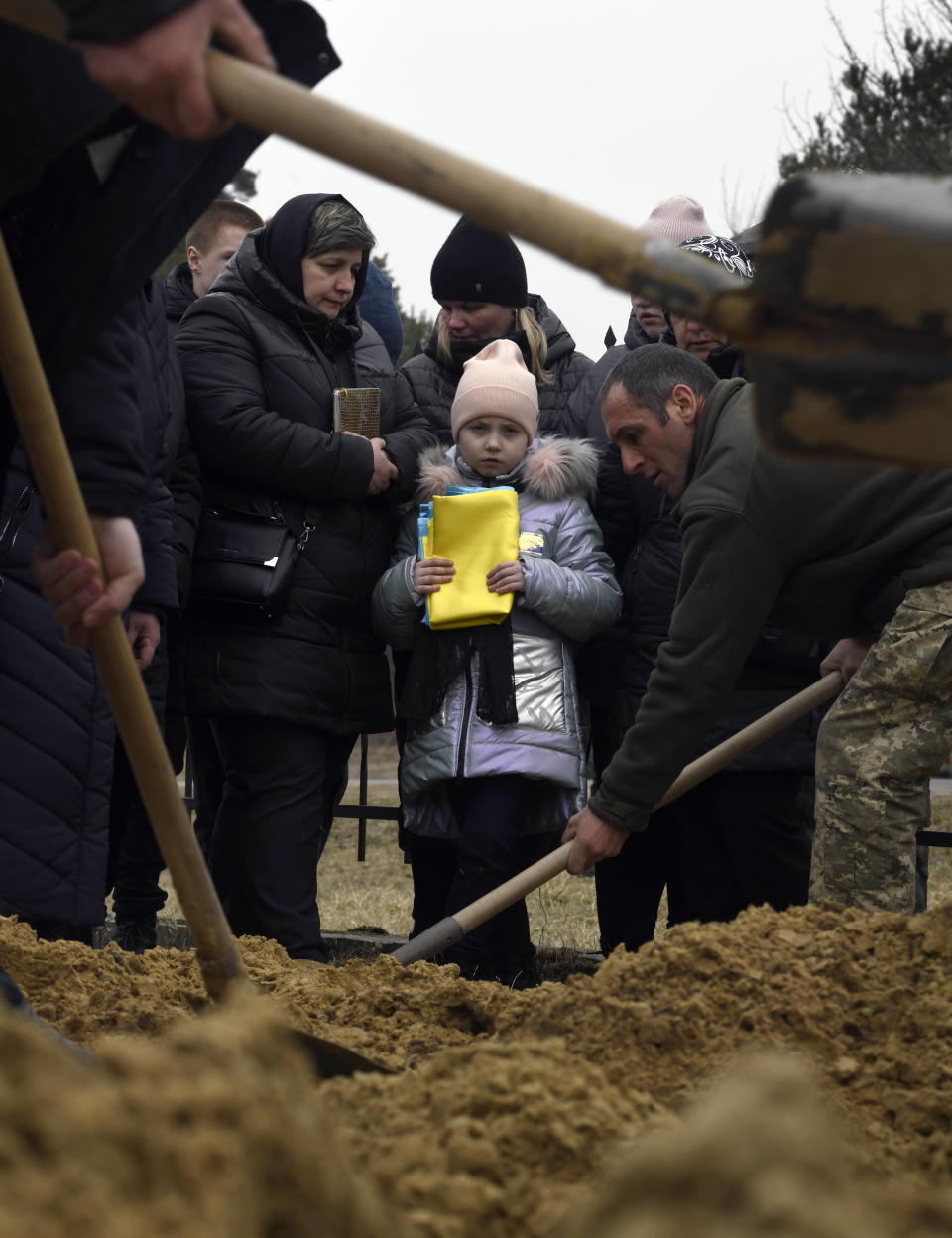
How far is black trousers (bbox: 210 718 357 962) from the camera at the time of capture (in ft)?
13.8

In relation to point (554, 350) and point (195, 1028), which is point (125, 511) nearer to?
point (195, 1028)

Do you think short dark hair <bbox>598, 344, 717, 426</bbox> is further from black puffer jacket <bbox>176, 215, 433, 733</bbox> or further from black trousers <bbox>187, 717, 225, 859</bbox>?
black trousers <bbox>187, 717, 225, 859</bbox>

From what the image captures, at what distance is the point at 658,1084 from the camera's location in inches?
91.4

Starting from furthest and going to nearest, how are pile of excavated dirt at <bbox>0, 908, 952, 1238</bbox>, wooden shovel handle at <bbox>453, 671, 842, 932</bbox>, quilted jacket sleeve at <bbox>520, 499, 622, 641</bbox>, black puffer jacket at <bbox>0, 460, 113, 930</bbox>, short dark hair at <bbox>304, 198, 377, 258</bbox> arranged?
short dark hair at <bbox>304, 198, 377, 258</bbox> → quilted jacket sleeve at <bbox>520, 499, 622, 641</bbox> → wooden shovel handle at <bbox>453, 671, 842, 932</bbox> → black puffer jacket at <bbox>0, 460, 113, 930</bbox> → pile of excavated dirt at <bbox>0, 908, 952, 1238</bbox>

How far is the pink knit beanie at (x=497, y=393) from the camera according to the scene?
4461 mm

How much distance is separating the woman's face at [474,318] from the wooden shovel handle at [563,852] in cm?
157

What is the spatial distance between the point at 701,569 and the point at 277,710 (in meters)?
1.31

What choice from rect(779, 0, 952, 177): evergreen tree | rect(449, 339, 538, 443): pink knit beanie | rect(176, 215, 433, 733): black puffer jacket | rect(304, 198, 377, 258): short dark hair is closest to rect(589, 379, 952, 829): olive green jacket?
rect(449, 339, 538, 443): pink knit beanie

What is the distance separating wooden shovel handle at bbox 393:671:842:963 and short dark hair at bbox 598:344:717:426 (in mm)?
859

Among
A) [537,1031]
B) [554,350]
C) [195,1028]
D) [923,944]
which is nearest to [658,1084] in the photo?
[537,1031]

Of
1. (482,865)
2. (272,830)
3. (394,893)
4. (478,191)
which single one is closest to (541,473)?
(482,865)

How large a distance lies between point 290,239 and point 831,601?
1.93m

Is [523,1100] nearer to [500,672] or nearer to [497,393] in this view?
[500,672]

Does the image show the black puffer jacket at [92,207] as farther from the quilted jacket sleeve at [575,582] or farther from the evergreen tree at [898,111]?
the evergreen tree at [898,111]
